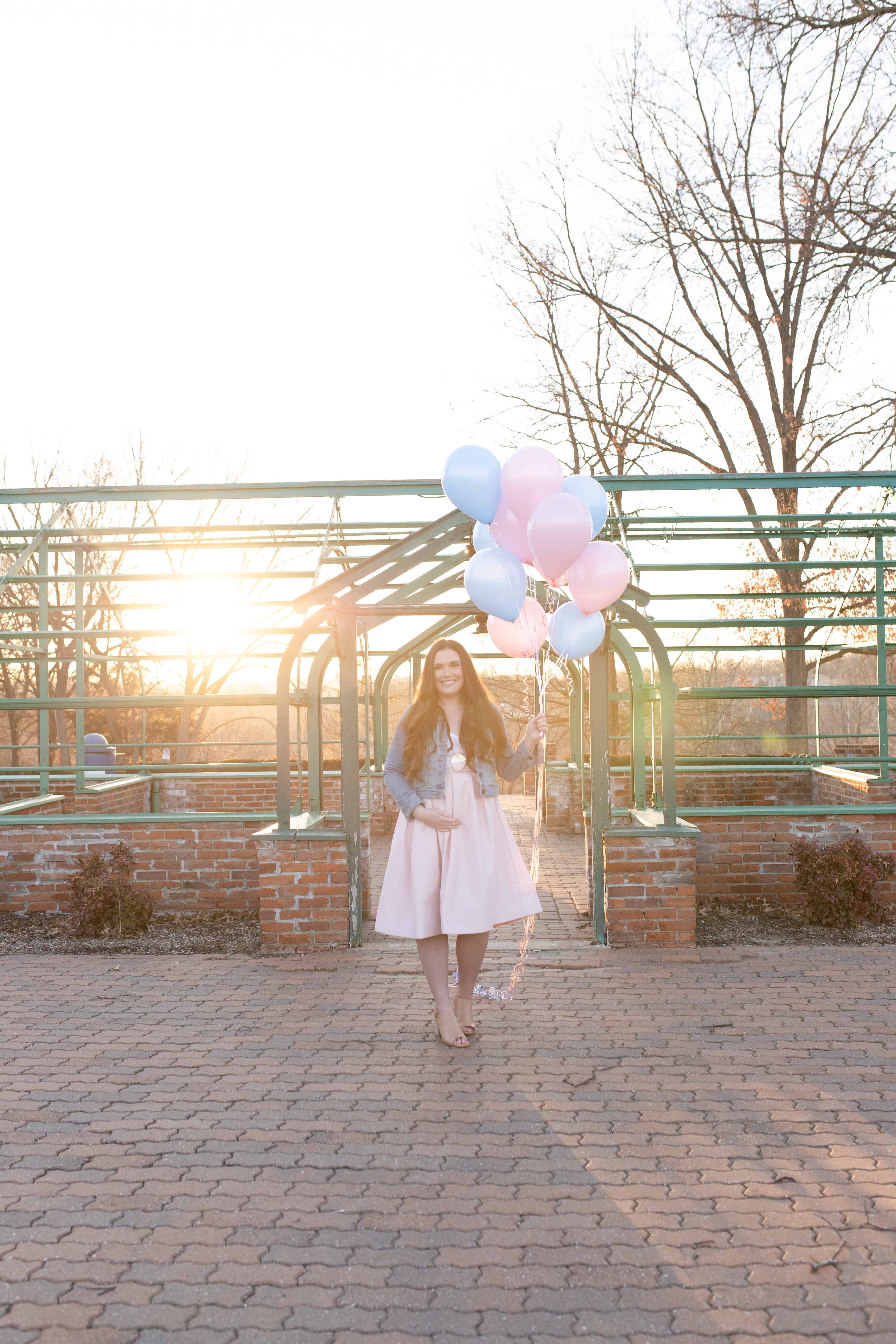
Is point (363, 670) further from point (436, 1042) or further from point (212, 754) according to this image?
point (212, 754)

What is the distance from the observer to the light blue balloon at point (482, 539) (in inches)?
217

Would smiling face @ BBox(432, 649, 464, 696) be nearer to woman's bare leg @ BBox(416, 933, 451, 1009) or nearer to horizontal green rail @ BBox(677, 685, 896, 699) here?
woman's bare leg @ BBox(416, 933, 451, 1009)

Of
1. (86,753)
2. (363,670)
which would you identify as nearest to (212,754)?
(86,753)

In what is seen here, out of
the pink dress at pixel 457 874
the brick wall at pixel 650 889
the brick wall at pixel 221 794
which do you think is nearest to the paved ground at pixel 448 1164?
the pink dress at pixel 457 874

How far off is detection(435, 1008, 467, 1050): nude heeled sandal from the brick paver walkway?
0.05 meters

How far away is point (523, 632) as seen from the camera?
533cm

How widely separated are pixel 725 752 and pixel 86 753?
11101 mm

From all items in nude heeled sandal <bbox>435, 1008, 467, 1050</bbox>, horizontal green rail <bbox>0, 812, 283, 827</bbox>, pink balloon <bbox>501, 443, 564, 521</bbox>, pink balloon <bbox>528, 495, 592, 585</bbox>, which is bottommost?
nude heeled sandal <bbox>435, 1008, 467, 1050</bbox>

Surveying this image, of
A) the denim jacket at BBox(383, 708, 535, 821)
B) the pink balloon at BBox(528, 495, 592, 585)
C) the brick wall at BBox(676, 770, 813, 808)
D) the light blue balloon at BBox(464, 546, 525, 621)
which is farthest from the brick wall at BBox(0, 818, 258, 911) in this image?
the brick wall at BBox(676, 770, 813, 808)

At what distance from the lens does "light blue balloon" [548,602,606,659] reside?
217 inches

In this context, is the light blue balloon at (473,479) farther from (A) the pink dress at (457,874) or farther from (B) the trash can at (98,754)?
(B) the trash can at (98,754)

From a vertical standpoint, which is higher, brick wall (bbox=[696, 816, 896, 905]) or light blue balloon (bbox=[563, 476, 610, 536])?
light blue balloon (bbox=[563, 476, 610, 536])

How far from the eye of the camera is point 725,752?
19297mm

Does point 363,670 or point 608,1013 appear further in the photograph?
point 363,670
